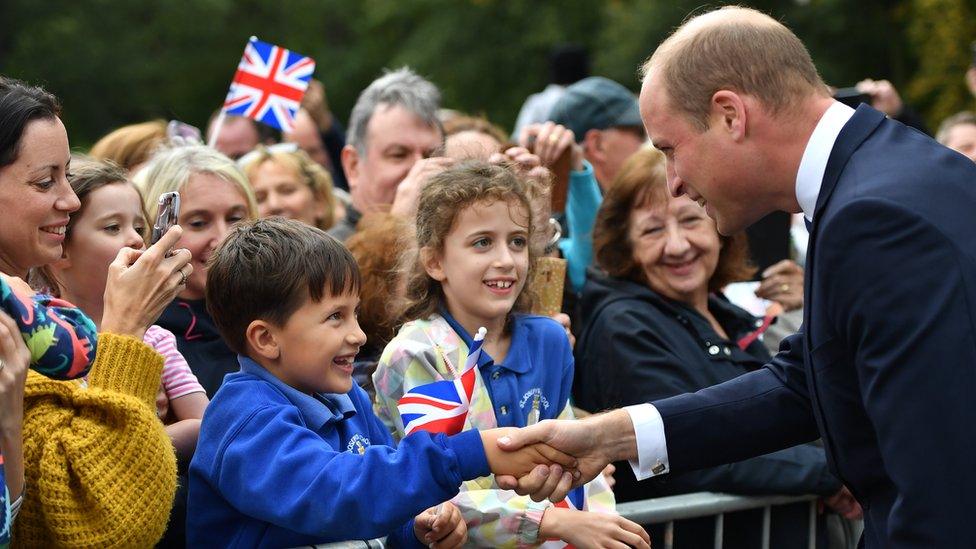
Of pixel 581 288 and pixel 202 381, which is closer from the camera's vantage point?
pixel 202 381

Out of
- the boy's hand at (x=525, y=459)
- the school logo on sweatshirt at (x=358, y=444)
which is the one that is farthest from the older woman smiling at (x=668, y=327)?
the school logo on sweatshirt at (x=358, y=444)

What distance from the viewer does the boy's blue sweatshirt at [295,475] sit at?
329 centimetres

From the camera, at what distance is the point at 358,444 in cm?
369

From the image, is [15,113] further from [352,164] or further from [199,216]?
[352,164]

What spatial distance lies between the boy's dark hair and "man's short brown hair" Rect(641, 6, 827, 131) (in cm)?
106

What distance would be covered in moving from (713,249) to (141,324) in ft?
8.52

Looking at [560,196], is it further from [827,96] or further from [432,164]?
[827,96]

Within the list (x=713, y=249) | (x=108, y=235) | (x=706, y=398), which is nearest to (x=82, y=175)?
(x=108, y=235)

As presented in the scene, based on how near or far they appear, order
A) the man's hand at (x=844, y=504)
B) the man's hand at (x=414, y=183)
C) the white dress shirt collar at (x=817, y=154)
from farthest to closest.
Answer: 1. the man's hand at (x=414, y=183)
2. the man's hand at (x=844, y=504)
3. the white dress shirt collar at (x=817, y=154)

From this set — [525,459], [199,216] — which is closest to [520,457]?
[525,459]

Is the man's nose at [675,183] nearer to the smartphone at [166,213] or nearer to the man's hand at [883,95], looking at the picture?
the smartphone at [166,213]

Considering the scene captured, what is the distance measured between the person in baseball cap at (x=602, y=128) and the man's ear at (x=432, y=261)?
316 cm

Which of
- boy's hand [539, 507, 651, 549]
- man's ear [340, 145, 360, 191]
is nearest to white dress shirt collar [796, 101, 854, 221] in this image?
boy's hand [539, 507, 651, 549]

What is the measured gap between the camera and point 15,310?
2854 mm
